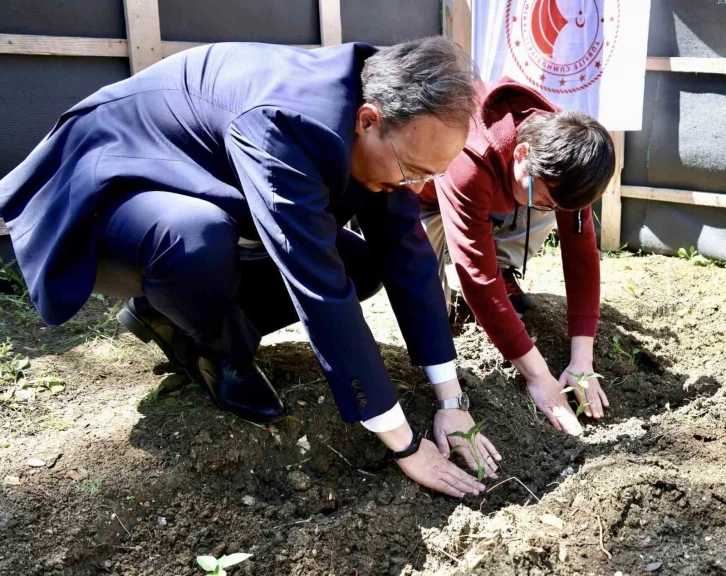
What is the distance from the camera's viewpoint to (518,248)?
3248 mm

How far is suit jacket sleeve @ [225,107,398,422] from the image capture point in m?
1.65

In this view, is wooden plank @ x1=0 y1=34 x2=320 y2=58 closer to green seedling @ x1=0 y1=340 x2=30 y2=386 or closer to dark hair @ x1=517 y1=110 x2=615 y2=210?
green seedling @ x1=0 y1=340 x2=30 y2=386

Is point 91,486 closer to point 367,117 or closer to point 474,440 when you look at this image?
point 474,440

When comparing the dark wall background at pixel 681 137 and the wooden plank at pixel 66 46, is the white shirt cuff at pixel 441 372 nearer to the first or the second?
the wooden plank at pixel 66 46

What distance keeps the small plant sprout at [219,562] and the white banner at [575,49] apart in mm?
3289

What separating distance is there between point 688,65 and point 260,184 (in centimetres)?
317

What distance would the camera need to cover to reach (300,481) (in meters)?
2.10

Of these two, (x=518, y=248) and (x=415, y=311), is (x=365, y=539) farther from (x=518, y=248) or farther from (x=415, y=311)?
(x=518, y=248)

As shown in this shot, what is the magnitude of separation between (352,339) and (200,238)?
505 millimetres

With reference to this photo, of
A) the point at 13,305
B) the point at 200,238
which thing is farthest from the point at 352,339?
the point at 13,305

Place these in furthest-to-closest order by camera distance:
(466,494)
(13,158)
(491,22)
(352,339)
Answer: (491,22) < (13,158) < (466,494) < (352,339)

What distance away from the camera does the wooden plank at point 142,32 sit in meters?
3.64

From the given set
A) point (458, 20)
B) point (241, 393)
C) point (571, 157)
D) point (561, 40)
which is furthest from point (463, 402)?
point (458, 20)

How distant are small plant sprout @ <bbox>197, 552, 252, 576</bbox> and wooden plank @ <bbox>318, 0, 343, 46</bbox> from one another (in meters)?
3.38
